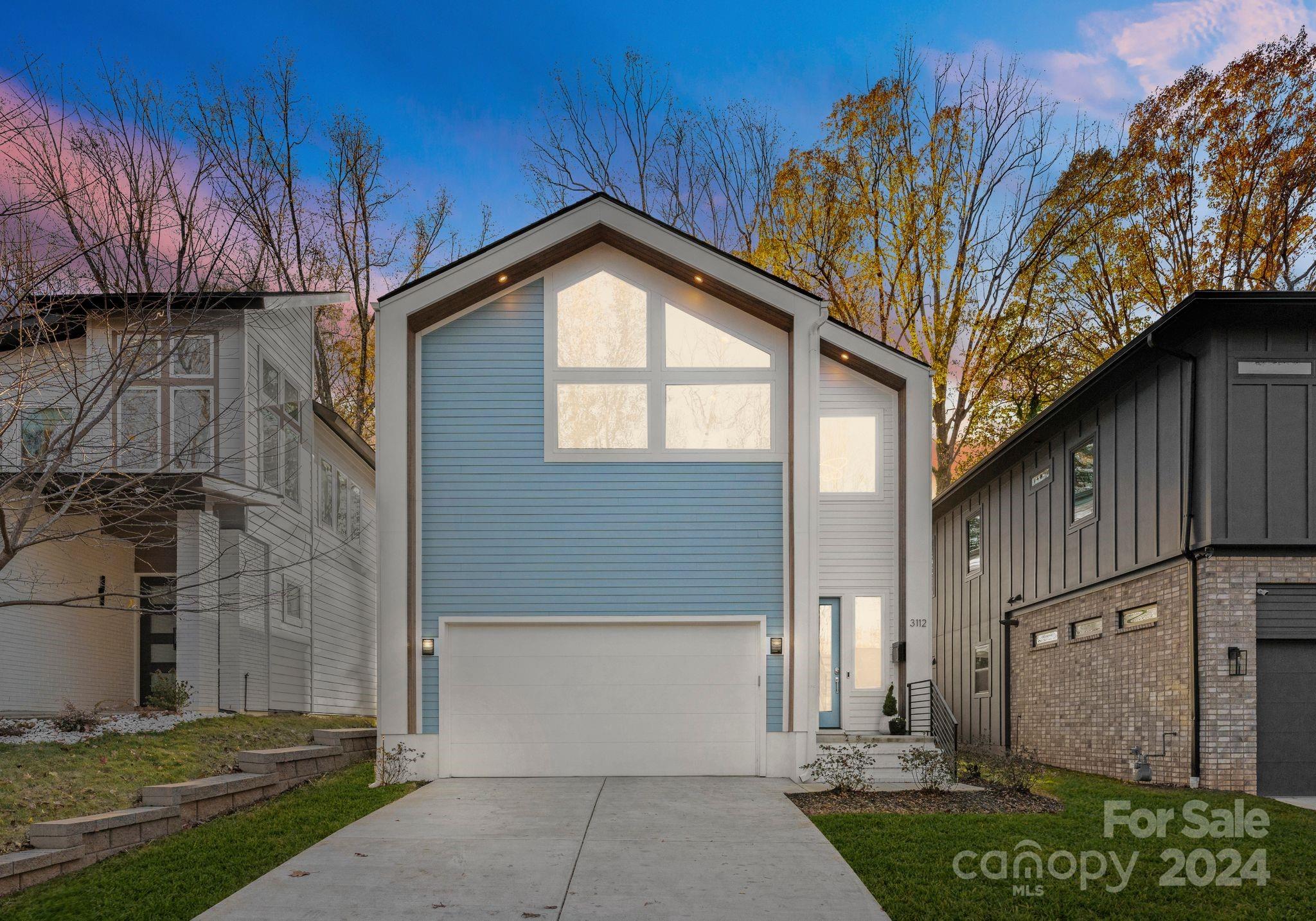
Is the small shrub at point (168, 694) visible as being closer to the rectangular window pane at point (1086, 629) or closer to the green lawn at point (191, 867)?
the green lawn at point (191, 867)

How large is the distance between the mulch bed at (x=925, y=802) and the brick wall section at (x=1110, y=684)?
221cm

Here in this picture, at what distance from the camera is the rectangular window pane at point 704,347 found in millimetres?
13555

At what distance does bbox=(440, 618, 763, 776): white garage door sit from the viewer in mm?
12875

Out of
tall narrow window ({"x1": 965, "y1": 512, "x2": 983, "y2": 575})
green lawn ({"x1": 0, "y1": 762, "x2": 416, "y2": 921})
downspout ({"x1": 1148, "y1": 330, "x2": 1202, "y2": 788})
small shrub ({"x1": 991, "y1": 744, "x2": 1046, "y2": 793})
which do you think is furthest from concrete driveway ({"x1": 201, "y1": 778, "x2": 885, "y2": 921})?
tall narrow window ({"x1": 965, "y1": 512, "x2": 983, "y2": 575})

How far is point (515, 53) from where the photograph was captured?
31.0m

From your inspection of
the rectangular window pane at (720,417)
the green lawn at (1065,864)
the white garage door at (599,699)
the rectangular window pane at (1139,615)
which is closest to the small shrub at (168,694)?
the white garage door at (599,699)

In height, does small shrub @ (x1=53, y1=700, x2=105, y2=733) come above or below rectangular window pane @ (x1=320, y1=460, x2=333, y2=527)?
below

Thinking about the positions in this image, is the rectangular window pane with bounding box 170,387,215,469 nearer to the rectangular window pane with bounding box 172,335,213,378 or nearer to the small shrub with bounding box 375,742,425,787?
the rectangular window pane with bounding box 172,335,213,378

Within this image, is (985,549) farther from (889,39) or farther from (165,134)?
(165,134)

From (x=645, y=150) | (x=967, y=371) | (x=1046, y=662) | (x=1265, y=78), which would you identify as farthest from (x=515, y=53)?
(x=1046, y=662)

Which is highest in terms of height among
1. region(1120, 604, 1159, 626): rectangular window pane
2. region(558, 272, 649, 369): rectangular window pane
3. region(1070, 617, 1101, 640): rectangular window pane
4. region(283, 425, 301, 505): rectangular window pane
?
region(558, 272, 649, 369): rectangular window pane

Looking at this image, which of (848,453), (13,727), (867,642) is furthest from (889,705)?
(13,727)

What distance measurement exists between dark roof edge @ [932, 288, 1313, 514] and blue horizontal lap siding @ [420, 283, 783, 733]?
4448mm

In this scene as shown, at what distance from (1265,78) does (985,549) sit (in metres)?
12.2
